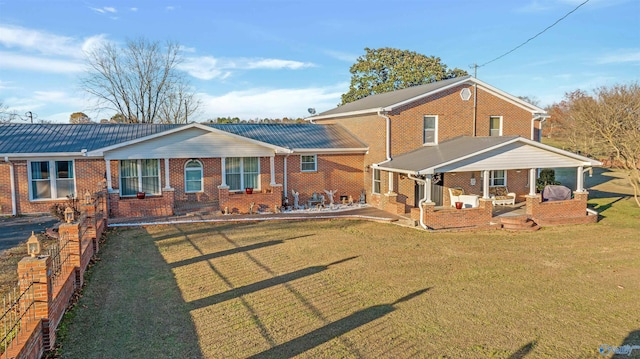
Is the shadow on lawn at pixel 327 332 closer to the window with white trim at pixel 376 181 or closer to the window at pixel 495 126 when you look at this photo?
the window with white trim at pixel 376 181

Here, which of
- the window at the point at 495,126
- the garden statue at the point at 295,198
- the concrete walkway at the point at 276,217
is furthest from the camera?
the window at the point at 495,126

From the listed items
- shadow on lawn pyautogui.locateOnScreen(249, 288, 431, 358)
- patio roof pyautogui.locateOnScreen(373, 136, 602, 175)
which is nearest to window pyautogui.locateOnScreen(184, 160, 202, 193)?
patio roof pyautogui.locateOnScreen(373, 136, 602, 175)

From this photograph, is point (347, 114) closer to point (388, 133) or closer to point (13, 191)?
point (388, 133)

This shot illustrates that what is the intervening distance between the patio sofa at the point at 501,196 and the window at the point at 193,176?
1320 cm

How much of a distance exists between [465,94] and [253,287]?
15.0m

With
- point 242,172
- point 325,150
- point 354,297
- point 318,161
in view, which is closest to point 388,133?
point 325,150

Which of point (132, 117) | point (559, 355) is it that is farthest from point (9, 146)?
point (132, 117)

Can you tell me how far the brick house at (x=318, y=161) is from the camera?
56.1 ft

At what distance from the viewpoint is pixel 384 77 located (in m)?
47.6

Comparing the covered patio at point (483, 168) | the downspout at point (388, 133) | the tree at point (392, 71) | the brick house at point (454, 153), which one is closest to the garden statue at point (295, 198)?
Answer: the brick house at point (454, 153)

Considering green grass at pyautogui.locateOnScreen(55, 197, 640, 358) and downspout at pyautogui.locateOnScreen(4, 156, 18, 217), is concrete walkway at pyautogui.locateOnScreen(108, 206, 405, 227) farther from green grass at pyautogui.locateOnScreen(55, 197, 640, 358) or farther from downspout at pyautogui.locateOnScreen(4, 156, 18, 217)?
downspout at pyautogui.locateOnScreen(4, 156, 18, 217)

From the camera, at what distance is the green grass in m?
6.73

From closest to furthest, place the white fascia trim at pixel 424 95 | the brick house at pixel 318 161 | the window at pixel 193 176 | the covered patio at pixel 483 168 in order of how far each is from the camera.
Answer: the covered patio at pixel 483 168
the brick house at pixel 318 161
the white fascia trim at pixel 424 95
the window at pixel 193 176

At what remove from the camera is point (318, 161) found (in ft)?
68.7
